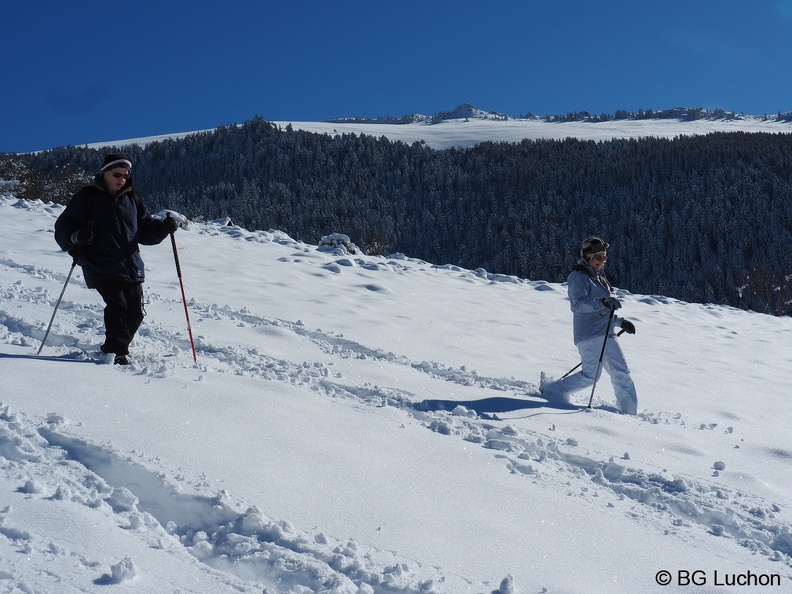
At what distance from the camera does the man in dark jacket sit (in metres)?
4.77

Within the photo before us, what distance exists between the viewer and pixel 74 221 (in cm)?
473

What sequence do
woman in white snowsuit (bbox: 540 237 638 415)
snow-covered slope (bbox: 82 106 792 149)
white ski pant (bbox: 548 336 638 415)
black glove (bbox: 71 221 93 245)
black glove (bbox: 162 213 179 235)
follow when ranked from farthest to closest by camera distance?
snow-covered slope (bbox: 82 106 792 149) < woman in white snowsuit (bbox: 540 237 638 415) < white ski pant (bbox: 548 336 638 415) < black glove (bbox: 162 213 179 235) < black glove (bbox: 71 221 93 245)

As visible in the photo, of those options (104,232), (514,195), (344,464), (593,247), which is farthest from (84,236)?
(514,195)

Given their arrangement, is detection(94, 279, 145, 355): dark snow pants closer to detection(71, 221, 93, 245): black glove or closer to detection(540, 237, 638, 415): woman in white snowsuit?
detection(71, 221, 93, 245): black glove

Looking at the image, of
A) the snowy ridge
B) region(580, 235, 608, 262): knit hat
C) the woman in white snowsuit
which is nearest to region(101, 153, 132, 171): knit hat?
the snowy ridge

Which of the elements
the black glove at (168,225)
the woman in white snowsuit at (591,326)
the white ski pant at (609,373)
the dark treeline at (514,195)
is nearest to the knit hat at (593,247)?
the woman in white snowsuit at (591,326)

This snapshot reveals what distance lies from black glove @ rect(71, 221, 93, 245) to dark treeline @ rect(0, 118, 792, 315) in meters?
50.4

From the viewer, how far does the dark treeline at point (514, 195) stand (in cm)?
6738

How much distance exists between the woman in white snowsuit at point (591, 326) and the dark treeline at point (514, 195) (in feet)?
161

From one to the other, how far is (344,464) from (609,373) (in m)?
3.19

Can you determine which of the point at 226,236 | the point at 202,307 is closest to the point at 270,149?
the point at 226,236

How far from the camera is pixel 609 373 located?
19.0 feet

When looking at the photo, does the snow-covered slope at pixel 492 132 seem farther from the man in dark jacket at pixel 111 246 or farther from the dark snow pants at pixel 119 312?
the dark snow pants at pixel 119 312

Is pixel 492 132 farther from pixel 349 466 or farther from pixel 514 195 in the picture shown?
pixel 349 466
